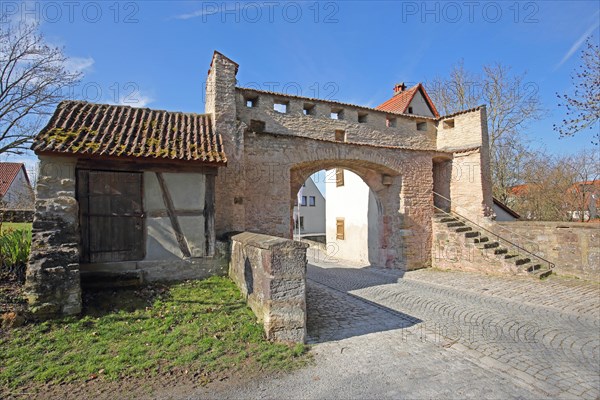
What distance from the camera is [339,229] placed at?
1639 cm

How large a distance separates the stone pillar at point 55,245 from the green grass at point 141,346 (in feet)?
0.96

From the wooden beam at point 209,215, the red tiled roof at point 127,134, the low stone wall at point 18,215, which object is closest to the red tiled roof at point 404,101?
the red tiled roof at point 127,134

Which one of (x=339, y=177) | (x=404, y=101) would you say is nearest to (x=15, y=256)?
(x=339, y=177)

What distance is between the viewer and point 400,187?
38.1 ft

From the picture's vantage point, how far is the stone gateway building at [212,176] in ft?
18.2

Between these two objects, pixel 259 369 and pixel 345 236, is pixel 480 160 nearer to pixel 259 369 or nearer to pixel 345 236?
pixel 345 236

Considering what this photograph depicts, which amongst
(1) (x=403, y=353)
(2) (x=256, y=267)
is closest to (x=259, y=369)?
(2) (x=256, y=267)

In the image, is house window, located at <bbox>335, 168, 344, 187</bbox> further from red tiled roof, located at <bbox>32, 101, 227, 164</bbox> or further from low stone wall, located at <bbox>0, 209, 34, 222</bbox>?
low stone wall, located at <bbox>0, 209, 34, 222</bbox>

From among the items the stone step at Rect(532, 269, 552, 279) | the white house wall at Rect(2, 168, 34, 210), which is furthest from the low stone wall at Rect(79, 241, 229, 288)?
the white house wall at Rect(2, 168, 34, 210)

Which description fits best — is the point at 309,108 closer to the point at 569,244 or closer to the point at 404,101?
the point at 404,101

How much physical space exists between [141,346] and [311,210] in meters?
26.8

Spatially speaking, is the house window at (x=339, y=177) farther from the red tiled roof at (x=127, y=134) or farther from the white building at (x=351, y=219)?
the red tiled roof at (x=127, y=134)

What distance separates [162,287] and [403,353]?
447 centimetres

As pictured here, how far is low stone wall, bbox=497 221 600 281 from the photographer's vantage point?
27.7 feet
